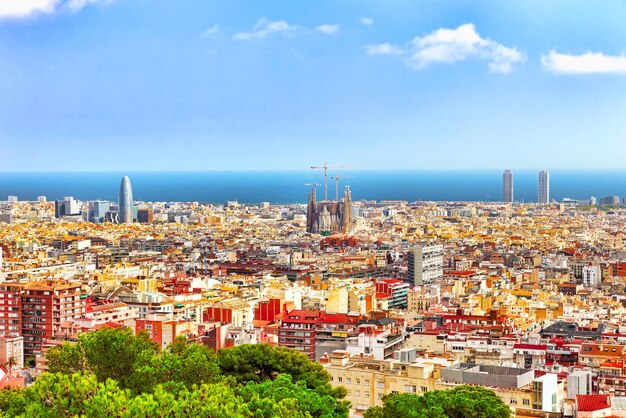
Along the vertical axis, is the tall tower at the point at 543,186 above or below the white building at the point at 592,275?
above

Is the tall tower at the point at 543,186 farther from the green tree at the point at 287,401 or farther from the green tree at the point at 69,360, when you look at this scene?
the green tree at the point at 287,401

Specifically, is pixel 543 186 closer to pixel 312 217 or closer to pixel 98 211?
pixel 98 211

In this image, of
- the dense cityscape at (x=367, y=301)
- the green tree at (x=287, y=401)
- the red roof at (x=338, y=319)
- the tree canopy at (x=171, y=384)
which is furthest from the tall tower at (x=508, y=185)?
the green tree at (x=287, y=401)

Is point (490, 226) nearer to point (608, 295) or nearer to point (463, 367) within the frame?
point (608, 295)

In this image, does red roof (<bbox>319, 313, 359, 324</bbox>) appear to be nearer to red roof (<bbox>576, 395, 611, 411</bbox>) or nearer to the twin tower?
red roof (<bbox>576, 395, 611, 411</bbox>)

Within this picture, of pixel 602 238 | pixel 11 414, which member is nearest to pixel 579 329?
pixel 11 414

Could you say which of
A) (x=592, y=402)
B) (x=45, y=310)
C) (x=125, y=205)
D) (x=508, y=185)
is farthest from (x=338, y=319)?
(x=508, y=185)
